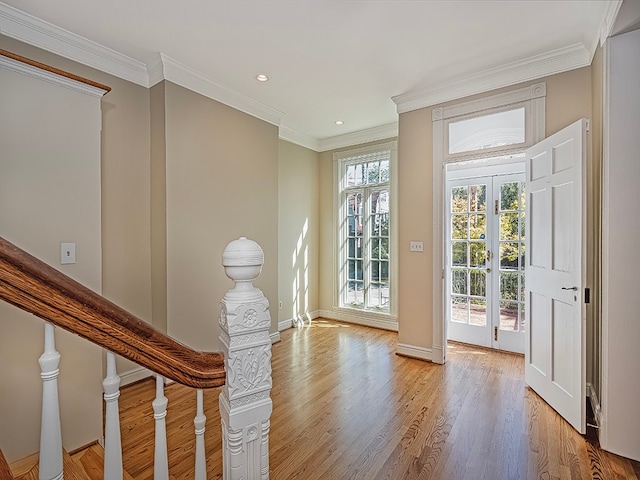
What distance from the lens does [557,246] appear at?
240 cm

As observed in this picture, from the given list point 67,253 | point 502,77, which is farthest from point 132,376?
point 502,77

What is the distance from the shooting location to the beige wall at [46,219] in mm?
1618

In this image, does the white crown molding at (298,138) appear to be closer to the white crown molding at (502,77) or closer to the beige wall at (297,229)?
the beige wall at (297,229)

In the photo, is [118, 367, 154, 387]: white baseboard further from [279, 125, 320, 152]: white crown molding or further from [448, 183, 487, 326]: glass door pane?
[448, 183, 487, 326]: glass door pane

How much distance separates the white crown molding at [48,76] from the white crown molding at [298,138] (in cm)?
265

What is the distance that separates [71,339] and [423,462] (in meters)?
2.13

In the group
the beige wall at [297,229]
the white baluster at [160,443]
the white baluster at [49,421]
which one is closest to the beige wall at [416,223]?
the beige wall at [297,229]

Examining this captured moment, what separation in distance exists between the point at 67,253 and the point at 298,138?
3.42 meters

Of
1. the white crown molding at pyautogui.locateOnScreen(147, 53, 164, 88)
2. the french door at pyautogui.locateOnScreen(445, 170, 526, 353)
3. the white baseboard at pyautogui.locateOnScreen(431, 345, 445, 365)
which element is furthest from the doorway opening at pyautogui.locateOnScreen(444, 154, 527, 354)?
the white crown molding at pyautogui.locateOnScreen(147, 53, 164, 88)

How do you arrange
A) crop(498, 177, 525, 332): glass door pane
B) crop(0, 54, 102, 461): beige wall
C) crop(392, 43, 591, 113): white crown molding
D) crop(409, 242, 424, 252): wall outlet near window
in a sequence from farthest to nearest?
crop(498, 177, 525, 332): glass door pane → crop(409, 242, 424, 252): wall outlet near window → crop(392, 43, 591, 113): white crown molding → crop(0, 54, 102, 461): beige wall

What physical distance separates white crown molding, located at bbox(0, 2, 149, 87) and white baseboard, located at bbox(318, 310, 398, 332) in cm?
378

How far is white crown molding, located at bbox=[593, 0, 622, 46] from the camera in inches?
72.7

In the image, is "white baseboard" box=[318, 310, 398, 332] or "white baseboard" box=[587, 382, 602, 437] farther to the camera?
"white baseboard" box=[318, 310, 398, 332]

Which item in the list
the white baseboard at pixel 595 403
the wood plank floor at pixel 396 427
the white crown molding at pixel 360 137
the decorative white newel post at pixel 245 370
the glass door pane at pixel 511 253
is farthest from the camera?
the white crown molding at pixel 360 137
